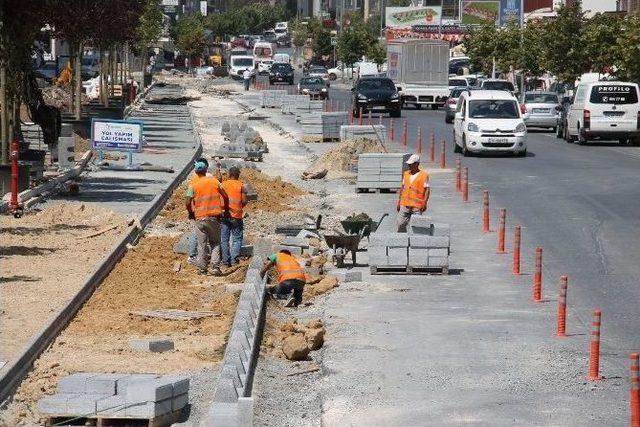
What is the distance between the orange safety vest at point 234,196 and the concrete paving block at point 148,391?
9.61 meters

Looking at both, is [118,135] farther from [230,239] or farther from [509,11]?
Answer: [509,11]

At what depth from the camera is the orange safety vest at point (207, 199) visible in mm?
21594

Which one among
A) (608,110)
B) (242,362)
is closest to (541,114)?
(608,110)

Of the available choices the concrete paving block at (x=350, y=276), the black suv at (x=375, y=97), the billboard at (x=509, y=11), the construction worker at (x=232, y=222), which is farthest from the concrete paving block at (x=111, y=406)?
the billboard at (x=509, y=11)

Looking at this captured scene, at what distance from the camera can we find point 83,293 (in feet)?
61.0

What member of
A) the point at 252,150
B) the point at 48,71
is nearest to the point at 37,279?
the point at 252,150

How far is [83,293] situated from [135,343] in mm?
3129

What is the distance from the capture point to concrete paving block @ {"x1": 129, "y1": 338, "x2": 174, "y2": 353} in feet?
50.8

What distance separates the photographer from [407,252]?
70.5 ft

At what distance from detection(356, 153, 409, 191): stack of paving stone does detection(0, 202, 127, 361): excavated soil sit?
7465 millimetres

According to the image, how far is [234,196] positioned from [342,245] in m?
1.68

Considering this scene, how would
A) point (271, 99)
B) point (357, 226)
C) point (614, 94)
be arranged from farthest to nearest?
point (271, 99) → point (614, 94) → point (357, 226)

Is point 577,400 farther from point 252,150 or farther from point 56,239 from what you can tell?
point 252,150

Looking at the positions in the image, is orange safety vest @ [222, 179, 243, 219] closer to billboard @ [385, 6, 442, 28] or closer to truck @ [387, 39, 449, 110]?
truck @ [387, 39, 449, 110]
